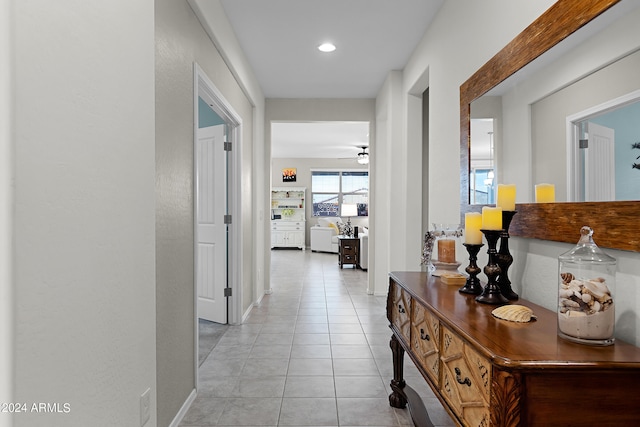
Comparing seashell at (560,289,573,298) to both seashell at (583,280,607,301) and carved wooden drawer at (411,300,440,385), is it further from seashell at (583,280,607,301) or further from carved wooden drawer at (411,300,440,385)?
carved wooden drawer at (411,300,440,385)

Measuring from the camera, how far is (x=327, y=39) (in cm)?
364

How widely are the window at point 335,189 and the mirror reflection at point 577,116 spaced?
389 inches

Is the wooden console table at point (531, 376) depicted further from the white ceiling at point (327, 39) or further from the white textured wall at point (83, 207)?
the white ceiling at point (327, 39)

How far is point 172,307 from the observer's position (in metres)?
2.10

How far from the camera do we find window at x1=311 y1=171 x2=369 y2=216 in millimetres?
11883

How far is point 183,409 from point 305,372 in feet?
2.92

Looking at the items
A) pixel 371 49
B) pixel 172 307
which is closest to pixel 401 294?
pixel 172 307

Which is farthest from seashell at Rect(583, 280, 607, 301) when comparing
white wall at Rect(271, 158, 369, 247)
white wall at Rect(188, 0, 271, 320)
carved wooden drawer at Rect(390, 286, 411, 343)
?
white wall at Rect(271, 158, 369, 247)

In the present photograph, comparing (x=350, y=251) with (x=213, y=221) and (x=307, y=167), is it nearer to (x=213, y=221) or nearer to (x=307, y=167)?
(x=213, y=221)

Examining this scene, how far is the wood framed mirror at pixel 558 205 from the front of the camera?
117cm

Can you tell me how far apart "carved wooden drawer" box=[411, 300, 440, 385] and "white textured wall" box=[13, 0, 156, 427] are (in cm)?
117

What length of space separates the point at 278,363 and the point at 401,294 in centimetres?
135

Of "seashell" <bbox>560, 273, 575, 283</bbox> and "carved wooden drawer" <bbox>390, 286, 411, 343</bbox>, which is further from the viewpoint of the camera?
"carved wooden drawer" <bbox>390, 286, 411, 343</bbox>

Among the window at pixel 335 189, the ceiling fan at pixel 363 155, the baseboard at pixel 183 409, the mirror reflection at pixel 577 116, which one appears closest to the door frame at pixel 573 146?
the mirror reflection at pixel 577 116
